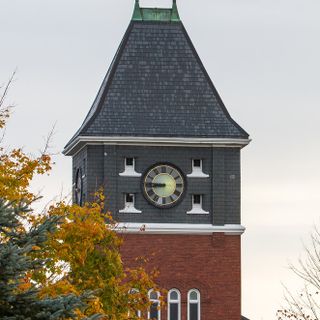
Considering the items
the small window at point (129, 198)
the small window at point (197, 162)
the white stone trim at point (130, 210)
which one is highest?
the small window at point (197, 162)

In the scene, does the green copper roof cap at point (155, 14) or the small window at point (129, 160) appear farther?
the green copper roof cap at point (155, 14)

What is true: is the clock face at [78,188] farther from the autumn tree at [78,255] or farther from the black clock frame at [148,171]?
the autumn tree at [78,255]

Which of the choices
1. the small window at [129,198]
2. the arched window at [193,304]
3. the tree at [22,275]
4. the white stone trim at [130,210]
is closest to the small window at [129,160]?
the small window at [129,198]

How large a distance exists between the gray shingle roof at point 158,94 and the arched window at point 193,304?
6160 millimetres

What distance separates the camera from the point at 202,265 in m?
71.4

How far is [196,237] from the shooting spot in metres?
71.6

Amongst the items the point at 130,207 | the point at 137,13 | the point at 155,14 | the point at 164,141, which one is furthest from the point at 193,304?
the point at 137,13

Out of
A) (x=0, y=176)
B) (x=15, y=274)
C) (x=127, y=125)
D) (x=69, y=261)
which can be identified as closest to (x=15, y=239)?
(x=15, y=274)

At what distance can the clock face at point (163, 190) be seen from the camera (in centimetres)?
7119

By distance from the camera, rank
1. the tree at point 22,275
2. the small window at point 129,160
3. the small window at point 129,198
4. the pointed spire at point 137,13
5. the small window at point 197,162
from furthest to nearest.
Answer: the pointed spire at point 137,13, the small window at point 197,162, the small window at point 129,160, the small window at point 129,198, the tree at point 22,275

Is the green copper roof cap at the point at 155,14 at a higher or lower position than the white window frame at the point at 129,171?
higher

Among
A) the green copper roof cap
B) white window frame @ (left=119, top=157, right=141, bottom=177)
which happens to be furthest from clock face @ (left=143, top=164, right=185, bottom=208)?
the green copper roof cap

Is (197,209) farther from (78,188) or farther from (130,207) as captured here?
(78,188)

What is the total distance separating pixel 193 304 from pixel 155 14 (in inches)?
470
